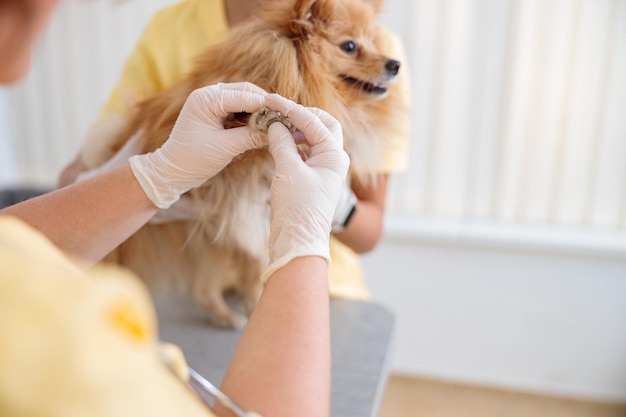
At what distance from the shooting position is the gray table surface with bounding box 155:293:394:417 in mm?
1031

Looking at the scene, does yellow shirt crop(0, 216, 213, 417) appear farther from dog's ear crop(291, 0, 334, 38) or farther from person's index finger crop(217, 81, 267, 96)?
dog's ear crop(291, 0, 334, 38)

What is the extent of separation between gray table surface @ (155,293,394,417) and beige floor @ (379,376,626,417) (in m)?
0.98

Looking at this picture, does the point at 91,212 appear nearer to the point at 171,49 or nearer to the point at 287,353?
the point at 287,353

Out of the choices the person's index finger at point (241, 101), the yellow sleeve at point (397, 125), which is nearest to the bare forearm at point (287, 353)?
the person's index finger at point (241, 101)

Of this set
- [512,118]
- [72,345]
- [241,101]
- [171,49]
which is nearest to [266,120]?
[241,101]

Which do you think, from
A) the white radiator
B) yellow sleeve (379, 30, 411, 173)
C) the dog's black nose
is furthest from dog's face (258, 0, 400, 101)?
the white radiator

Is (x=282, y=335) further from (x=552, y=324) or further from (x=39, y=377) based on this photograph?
(x=552, y=324)

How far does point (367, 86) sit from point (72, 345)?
0.75m

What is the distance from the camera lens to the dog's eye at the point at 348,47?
3.33 ft

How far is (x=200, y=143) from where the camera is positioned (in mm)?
851

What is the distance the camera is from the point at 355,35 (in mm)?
1036

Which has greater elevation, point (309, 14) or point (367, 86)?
point (309, 14)

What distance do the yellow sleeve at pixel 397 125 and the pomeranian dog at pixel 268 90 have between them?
0.02 metres

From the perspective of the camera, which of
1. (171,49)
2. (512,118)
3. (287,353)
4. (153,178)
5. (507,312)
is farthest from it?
(507,312)
